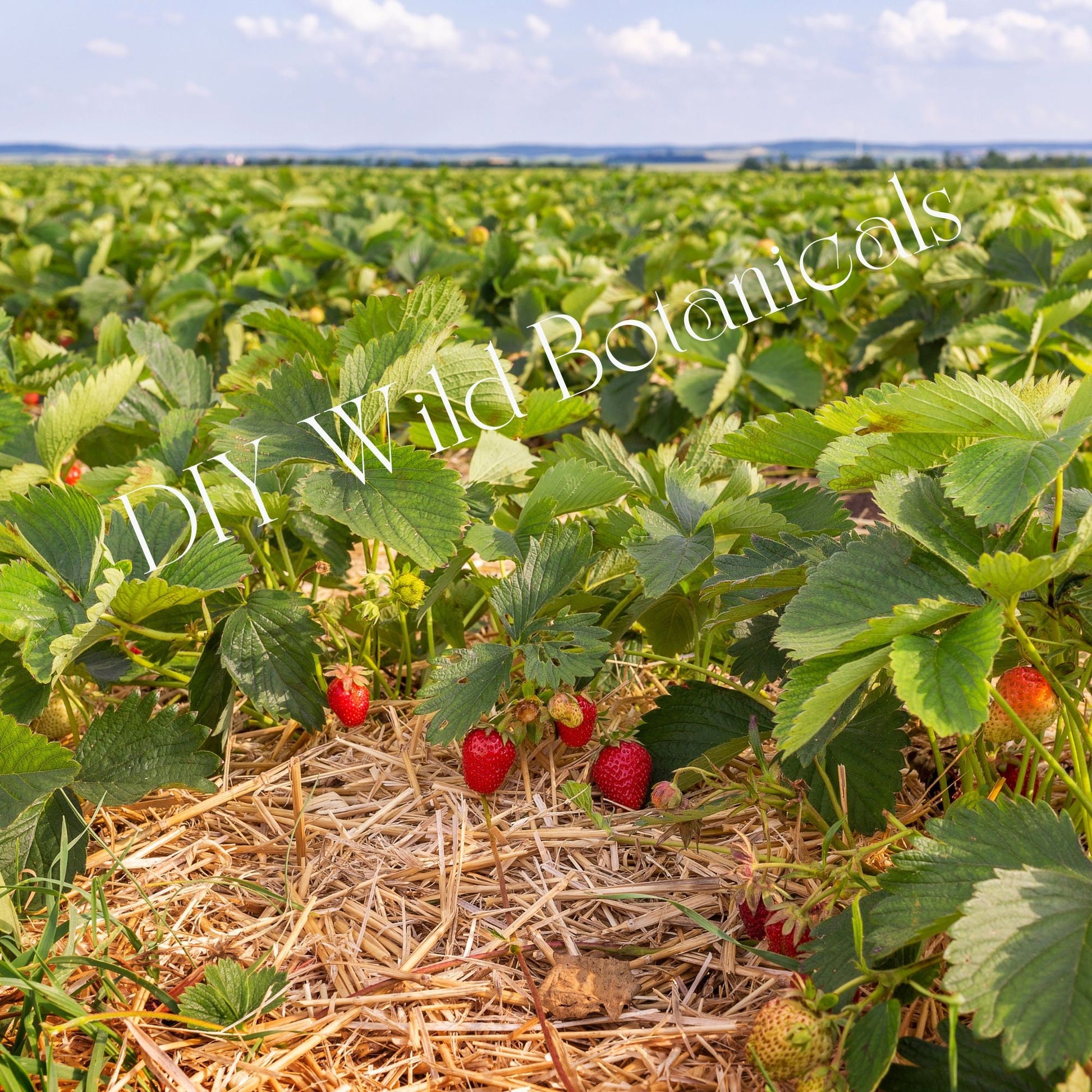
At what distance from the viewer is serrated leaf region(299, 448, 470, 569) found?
1522 mm

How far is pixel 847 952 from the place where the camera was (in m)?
1.16

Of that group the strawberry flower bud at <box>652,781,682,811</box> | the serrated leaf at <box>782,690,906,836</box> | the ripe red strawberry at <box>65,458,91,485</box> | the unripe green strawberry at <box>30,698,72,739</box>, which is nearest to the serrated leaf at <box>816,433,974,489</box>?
the serrated leaf at <box>782,690,906,836</box>

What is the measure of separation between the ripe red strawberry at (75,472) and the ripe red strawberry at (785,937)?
1885mm

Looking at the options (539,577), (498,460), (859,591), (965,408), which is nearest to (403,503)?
(539,577)

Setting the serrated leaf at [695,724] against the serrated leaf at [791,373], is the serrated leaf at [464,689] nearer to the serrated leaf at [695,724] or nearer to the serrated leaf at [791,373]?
the serrated leaf at [695,724]

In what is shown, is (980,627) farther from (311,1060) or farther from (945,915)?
(311,1060)

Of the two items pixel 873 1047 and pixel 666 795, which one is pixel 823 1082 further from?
pixel 666 795

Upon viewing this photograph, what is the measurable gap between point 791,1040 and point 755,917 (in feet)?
0.86

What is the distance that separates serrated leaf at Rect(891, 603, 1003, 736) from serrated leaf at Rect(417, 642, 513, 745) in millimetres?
617

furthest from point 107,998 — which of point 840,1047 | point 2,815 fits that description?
point 840,1047

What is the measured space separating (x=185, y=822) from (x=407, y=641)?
49cm

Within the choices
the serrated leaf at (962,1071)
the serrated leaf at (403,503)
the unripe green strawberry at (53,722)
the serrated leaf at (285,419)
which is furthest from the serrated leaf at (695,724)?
the unripe green strawberry at (53,722)

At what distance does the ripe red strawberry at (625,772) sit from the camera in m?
1.61

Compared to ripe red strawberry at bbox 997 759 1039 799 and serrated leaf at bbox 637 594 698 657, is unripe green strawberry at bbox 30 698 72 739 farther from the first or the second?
ripe red strawberry at bbox 997 759 1039 799
